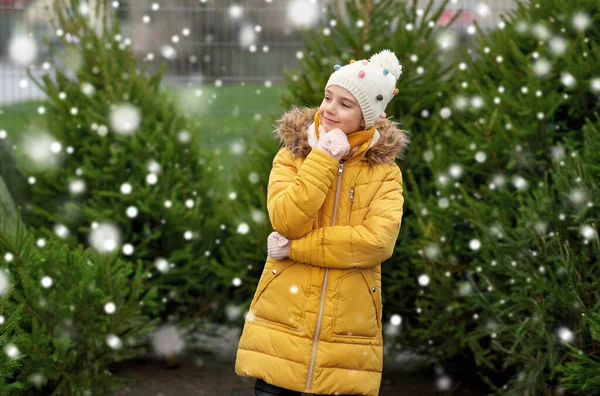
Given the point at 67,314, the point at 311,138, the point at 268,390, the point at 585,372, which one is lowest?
the point at 268,390

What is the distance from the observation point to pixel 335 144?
3.10 metres

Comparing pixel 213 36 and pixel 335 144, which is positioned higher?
pixel 213 36

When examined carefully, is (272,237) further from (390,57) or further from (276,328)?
(390,57)

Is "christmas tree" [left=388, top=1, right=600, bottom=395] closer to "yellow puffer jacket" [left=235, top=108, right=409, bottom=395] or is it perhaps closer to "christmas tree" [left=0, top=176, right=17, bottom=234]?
"yellow puffer jacket" [left=235, top=108, right=409, bottom=395]

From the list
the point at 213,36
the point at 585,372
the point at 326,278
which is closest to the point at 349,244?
the point at 326,278

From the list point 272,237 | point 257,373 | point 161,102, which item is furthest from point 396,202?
point 161,102

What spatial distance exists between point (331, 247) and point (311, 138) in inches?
17.6

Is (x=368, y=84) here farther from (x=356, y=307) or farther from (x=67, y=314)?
(x=67, y=314)

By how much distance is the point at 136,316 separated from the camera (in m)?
4.24

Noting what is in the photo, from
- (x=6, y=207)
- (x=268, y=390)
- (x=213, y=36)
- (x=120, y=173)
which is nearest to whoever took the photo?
(x=268, y=390)

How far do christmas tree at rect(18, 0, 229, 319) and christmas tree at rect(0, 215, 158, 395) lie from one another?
768 millimetres

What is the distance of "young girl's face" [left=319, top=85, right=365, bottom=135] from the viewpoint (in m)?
3.15

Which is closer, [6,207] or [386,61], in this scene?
[386,61]

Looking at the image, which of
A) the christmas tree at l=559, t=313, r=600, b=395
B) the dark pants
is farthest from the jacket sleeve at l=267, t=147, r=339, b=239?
the christmas tree at l=559, t=313, r=600, b=395
